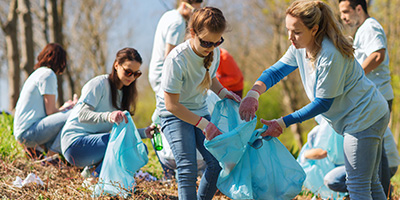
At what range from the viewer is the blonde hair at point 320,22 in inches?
95.3

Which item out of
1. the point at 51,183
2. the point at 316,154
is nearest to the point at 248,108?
the point at 316,154

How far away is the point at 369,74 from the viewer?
12.0 ft

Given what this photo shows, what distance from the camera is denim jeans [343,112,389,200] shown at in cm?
257

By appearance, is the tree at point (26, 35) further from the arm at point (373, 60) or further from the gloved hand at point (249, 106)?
the arm at point (373, 60)

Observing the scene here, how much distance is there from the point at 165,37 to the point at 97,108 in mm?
953

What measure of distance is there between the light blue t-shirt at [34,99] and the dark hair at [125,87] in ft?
2.77

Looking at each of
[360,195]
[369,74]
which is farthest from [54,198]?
Answer: [369,74]

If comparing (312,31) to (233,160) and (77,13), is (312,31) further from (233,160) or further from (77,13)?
(77,13)

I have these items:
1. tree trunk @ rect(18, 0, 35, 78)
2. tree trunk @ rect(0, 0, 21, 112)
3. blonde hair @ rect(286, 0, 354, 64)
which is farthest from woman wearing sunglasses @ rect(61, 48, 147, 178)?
tree trunk @ rect(0, 0, 21, 112)

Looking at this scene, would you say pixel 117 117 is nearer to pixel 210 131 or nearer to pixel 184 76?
Result: pixel 184 76

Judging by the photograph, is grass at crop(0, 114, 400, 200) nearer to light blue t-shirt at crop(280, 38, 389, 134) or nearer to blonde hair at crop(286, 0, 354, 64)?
light blue t-shirt at crop(280, 38, 389, 134)

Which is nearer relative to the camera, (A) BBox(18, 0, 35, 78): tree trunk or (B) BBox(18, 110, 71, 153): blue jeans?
(B) BBox(18, 110, 71, 153): blue jeans

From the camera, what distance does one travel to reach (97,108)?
350 cm

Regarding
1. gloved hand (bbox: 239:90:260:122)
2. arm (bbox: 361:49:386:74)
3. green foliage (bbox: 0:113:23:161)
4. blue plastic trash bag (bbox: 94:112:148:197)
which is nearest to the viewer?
gloved hand (bbox: 239:90:260:122)
